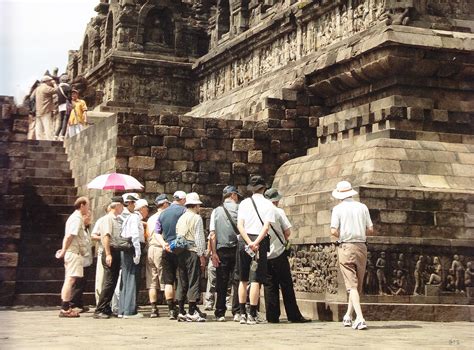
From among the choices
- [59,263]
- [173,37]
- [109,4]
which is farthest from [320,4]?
[109,4]

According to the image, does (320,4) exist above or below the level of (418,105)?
above

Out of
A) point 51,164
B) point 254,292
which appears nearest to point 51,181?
point 51,164

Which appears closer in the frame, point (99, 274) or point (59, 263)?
point (99, 274)

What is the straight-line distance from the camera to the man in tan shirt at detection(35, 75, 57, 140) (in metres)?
23.3

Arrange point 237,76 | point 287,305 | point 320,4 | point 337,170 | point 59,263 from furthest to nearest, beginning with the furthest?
1. point 237,76
2. point 320,4
3. point 59,263
4. point 337,170
5. point 287,305

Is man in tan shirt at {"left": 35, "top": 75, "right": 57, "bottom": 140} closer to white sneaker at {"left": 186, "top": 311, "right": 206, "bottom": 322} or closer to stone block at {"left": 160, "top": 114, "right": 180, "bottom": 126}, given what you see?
stone block at {"left": 160, "top": 114, "right": 180, "bottom": 126}

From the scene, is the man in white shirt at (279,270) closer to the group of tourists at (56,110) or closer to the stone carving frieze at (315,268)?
the stone carving frieze at (315,268)

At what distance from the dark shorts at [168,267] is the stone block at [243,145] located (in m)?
5.61

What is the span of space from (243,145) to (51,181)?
5450 mm

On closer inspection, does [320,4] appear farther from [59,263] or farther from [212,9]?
[212,9]

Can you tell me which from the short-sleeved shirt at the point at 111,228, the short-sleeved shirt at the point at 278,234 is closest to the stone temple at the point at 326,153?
the short-sleeved shirt at the point at 278,234

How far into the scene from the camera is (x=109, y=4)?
31250 millimetres

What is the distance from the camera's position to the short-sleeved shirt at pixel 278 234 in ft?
37.0

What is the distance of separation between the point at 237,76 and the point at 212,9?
24.4 feet
